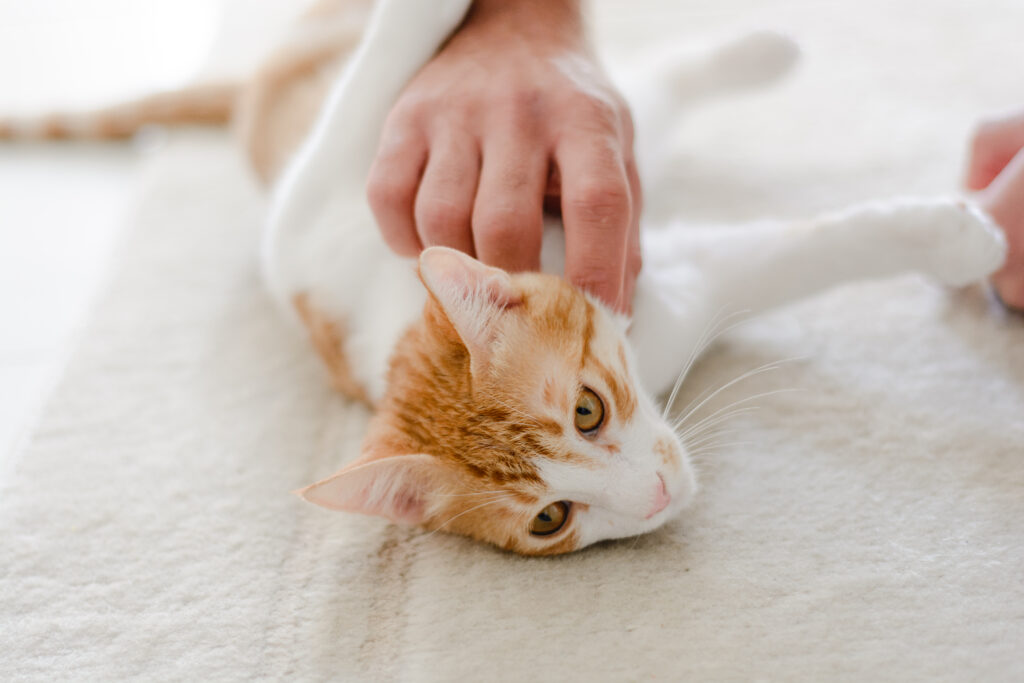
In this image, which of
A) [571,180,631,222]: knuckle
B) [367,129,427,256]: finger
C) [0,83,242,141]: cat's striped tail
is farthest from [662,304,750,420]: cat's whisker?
[0,83,242,141]: cat's striped tail

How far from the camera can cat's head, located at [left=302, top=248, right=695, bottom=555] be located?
1033mm

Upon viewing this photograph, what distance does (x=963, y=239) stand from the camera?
4.05 feet

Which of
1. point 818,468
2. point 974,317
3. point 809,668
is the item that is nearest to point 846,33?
point 974,317

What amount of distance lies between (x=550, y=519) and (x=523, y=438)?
126 millimetres

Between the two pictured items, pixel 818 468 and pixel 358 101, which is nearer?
pixel 818 468

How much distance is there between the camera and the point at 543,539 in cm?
109

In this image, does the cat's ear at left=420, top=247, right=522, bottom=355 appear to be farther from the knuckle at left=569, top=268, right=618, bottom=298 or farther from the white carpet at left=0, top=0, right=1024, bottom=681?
the white carpet at left=0, top=0, right=1024, bottom=681

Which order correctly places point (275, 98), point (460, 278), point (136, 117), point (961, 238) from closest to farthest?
point (460, 278) → point (961, 238) → point (275, 98) → point (136, 117)

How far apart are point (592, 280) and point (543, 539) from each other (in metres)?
0.35

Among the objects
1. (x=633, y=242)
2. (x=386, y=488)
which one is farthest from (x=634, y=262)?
(x=386, y=488)

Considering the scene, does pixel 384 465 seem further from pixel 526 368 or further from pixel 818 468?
pixel 818 468

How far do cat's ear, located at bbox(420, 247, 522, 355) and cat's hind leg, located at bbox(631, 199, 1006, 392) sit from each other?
296 millimetres

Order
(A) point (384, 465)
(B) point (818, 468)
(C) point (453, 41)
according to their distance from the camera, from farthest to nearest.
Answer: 1. (C) point (453, 41)
2. (B) point (818, 468)
3. (A) point (384, 465)

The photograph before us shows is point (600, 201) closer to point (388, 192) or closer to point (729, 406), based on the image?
point (388, 192)
